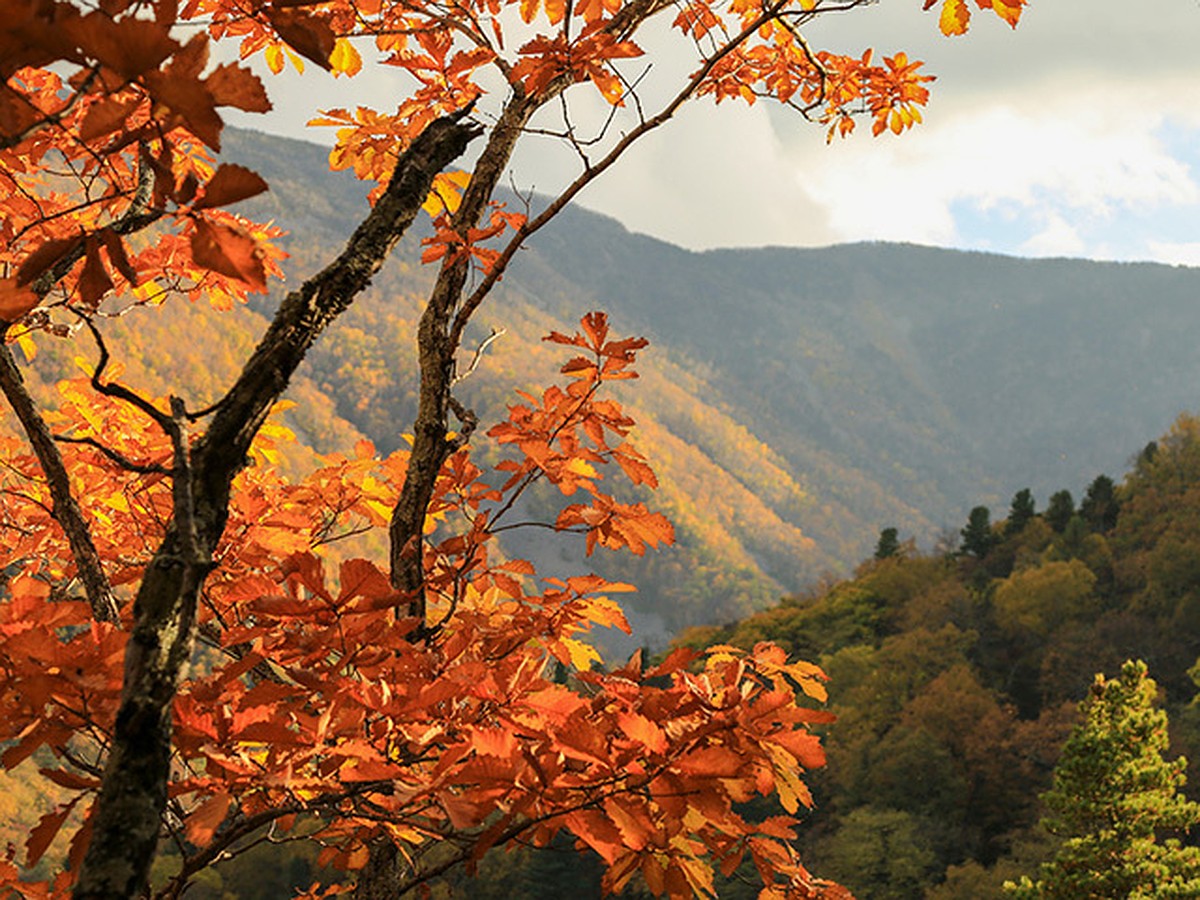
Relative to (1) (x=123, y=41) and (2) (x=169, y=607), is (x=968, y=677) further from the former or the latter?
(1) (x=123, y=41)

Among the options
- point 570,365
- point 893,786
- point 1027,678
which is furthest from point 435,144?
point 1027,678

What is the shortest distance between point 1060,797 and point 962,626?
32.5 m

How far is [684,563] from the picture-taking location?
13662cm

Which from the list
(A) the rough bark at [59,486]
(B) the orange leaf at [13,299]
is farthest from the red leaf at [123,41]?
(A) the rough bark at [59,486]

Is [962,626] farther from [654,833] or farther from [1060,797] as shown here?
[654,833]

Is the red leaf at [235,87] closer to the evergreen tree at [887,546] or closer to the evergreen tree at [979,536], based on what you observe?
the evergreen tree at [979,536]

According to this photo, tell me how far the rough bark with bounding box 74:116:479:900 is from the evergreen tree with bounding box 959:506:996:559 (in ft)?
184

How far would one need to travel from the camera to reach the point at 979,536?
53.9 metres

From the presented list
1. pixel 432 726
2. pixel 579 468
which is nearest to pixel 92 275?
pixel 432 726

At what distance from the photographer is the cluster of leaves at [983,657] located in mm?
32000

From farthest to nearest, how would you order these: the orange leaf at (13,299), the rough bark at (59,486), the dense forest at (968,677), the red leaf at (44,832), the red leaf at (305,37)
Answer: the dense forest at (968,677) < the rough bark at (59,486) < the red leaf at (44,832) < the orange leaf at (13,299) < the red leaf at (305,37)

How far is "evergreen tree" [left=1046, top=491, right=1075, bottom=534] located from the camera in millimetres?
51406

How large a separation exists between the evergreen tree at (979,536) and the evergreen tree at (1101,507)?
4.77 metres

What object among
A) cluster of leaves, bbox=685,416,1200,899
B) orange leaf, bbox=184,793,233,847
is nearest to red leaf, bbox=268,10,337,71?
orange leaf, bbox=184,793,233,847
